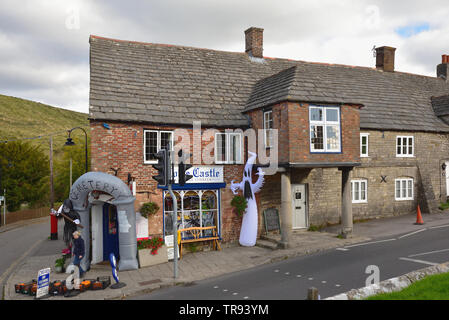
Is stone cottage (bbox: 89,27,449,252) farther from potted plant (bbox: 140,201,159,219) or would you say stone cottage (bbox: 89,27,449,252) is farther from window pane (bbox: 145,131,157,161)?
potted plant (bbox: 140,201,159,219)

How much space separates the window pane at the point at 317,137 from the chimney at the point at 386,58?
48.4ft

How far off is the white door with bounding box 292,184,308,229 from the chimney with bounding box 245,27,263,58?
8.72 metres

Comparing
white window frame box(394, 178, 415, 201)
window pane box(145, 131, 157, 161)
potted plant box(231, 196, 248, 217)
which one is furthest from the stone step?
white window frame box(394, 178, 415, 201)

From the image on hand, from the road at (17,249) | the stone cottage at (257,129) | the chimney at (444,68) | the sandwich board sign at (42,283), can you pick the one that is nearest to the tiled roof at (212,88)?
the stone cottage at (257,129)

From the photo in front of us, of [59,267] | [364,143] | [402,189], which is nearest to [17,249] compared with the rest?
[59,267]

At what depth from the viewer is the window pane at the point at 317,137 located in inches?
555

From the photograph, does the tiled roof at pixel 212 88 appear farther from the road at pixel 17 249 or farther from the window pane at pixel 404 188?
the road at pixel 17 249

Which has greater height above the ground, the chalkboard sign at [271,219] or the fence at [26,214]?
the chalkboard sign at [271,219]

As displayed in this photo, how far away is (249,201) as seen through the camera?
49.5 ft

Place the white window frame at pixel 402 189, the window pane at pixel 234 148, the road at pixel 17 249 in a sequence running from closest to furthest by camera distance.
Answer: the road at pixel 17 249, the window pane at pixel 234 148, the white window frame at pixel 402 189

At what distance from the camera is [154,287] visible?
1003cm

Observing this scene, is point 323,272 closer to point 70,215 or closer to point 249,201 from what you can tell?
point 249,201

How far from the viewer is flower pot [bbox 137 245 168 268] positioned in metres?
12.4
